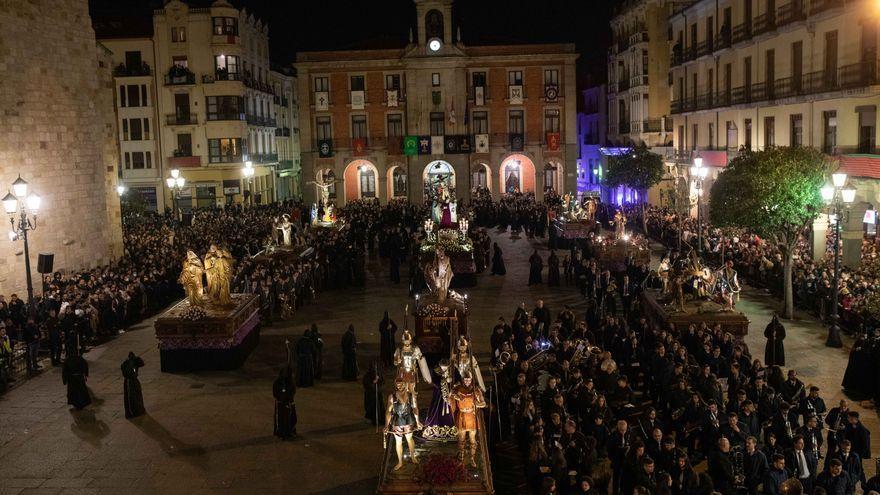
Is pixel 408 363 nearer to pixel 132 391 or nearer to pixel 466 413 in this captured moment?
pixel 466 413

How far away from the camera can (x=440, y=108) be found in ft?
211

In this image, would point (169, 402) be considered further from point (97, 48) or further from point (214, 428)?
point (97, 48)

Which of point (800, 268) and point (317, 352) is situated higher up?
point (800, 268)

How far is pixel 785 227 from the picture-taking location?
80.7 feet

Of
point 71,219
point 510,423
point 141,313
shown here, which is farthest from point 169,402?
point 71,219

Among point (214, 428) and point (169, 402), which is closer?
point (214, 428)

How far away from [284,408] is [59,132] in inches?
792

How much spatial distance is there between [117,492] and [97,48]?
26204mm

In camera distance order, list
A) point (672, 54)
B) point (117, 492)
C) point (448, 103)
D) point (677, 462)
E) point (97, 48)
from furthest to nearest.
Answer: point (448, 103) < point (672, 54) < point (97, 48) < point (117, 492) < point (677, 462)

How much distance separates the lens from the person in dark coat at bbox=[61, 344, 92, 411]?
18.0 meters

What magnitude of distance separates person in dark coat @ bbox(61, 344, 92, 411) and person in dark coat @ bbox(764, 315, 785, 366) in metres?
15.0

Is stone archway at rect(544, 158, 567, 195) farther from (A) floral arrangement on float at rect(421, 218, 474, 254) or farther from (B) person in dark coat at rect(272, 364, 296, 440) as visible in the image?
(B) person in dark coat at rect(272, 364, 296, 440)

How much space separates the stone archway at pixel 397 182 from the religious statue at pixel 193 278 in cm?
4462

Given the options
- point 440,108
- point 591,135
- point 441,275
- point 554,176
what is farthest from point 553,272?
point 591,135
